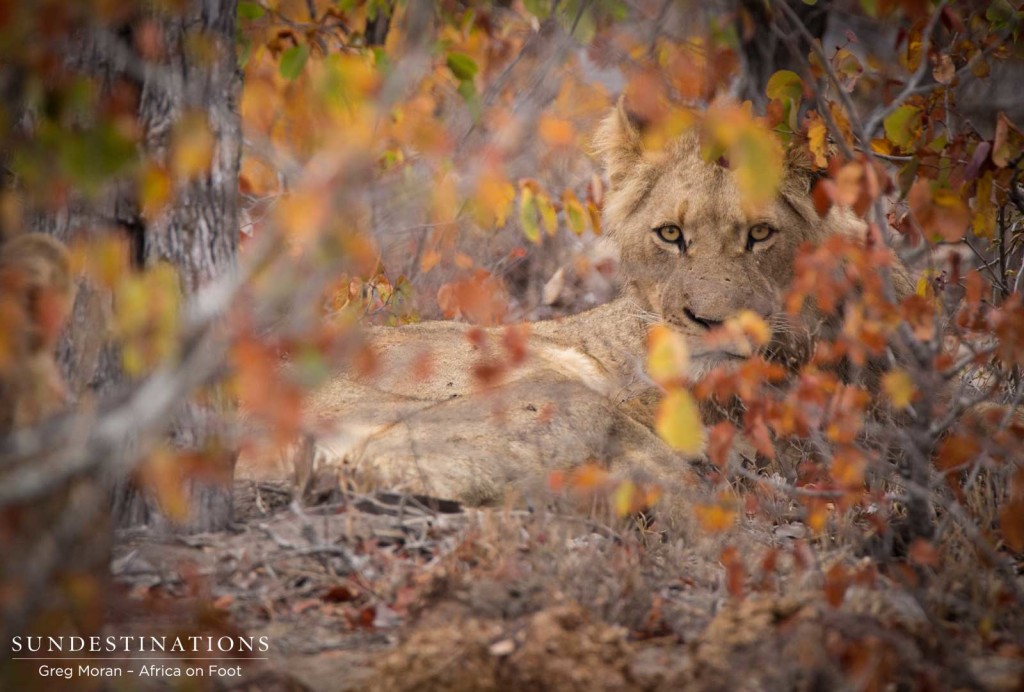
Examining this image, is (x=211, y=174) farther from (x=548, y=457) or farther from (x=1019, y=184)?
(x=1019, y=184)

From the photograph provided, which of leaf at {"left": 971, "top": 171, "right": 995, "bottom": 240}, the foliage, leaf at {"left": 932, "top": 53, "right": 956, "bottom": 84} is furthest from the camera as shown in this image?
leaf at {"left": 932, "top": 53, "right": 956, "bottom": 84}

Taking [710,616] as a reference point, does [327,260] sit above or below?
above

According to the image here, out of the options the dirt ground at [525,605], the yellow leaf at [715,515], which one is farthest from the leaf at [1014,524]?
the yellow leaf at [715,515]

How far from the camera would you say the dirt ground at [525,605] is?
284 centimetres

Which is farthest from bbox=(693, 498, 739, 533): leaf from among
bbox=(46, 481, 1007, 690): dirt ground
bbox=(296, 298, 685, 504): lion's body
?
bbox=(296, 298, 685, 504): lion's body

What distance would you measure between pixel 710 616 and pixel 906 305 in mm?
1284

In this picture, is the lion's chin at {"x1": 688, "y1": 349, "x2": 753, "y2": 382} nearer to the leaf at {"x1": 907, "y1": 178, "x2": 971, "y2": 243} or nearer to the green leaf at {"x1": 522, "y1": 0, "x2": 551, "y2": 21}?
the leaf at {"x1": 907, "y1": 178, "x2": 971, "y2": 243}

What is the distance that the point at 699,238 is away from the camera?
16.5ft

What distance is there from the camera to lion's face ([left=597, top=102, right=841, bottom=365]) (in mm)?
4773

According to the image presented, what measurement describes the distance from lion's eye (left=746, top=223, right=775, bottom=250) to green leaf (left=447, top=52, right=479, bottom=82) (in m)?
1.90

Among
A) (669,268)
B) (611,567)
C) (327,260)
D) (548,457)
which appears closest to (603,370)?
(669,268)

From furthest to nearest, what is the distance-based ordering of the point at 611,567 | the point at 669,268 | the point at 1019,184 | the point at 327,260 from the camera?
the point at 1019,184
the point at 669,268
the point at 611,567
the point at 327,260

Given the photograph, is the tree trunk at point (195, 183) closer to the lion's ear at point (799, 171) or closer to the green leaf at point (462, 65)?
the green leaf at point (462, 65)

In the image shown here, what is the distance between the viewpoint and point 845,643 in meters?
2.81
